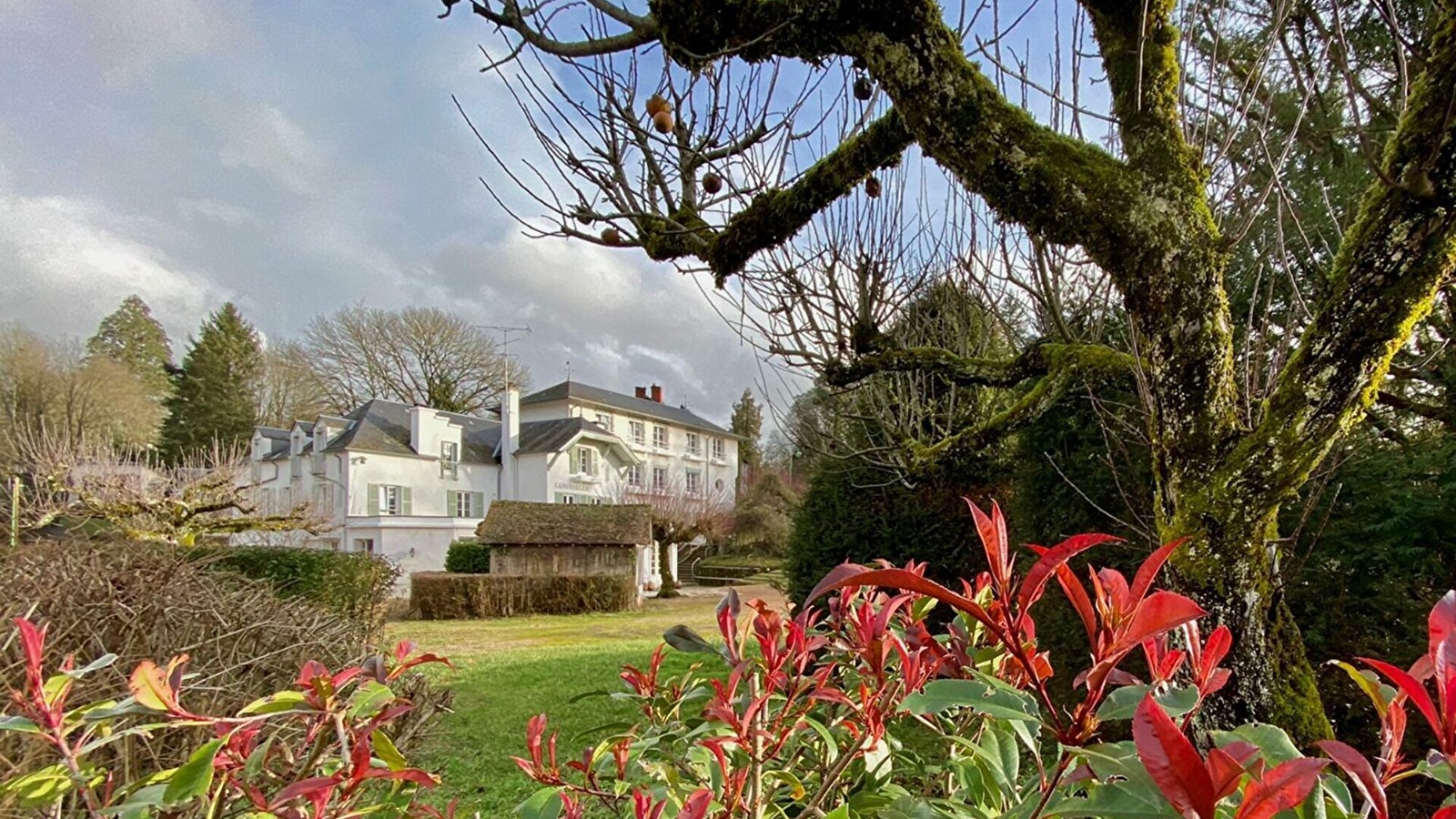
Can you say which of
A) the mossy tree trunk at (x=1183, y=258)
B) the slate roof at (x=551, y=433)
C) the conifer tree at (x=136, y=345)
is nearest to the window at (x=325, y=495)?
the slate roof at (x=551, y=433)

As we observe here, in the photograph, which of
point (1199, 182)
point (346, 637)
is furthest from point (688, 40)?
point (346, 637)

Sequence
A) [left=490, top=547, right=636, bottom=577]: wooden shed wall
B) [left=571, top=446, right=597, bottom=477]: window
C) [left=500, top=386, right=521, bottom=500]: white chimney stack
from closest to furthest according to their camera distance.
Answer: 1. [left=490, top=547, right=636, bottom=577]: wooden shed wall
2. [left=500, top=386, right=521, bottom=500]: white chimney stack
3. [left=571, top=446, right=597, bottom=477]: window

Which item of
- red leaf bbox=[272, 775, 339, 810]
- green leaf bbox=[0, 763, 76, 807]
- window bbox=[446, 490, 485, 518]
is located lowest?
green leaf bbox=[0, 763, 76, 807]

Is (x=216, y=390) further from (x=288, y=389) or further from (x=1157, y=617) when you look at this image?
(x=1157, y=617)

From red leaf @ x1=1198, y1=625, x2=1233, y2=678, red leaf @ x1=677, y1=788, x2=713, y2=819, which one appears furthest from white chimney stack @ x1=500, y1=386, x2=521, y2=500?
red leaf @ x1=1198, y1=625, x2=1233, y2=678

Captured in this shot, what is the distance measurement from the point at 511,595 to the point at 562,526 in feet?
9.42

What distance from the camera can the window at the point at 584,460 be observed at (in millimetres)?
27766

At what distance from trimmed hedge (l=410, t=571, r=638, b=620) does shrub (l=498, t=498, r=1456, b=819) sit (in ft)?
53.1

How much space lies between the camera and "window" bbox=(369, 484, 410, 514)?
23.8m

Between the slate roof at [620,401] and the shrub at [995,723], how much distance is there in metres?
31.5

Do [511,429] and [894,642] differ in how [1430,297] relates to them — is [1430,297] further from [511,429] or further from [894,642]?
[511,429]

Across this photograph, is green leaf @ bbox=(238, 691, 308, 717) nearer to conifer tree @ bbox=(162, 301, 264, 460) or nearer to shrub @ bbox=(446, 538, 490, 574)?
shrub @ bbox=(446, 538, 490, 574)

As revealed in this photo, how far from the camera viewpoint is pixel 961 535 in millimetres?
6707

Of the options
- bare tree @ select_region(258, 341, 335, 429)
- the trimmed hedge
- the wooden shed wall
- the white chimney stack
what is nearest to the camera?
the trimmed hedge
